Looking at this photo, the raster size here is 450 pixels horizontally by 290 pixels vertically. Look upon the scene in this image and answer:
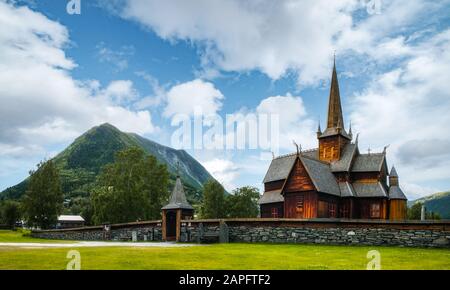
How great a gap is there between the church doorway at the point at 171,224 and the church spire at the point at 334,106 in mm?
26471

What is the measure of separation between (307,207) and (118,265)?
30.5m

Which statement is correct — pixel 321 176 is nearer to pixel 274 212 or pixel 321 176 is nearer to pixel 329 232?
pixel 274 212

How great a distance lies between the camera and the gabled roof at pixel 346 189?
46.1 meters

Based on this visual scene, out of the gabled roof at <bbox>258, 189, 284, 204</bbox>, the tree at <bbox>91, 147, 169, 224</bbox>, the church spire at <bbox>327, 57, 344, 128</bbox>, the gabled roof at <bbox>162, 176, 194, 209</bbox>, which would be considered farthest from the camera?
the tree at <bbox>91, 147, 169, 224</bbox>

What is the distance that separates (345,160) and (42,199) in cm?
4905

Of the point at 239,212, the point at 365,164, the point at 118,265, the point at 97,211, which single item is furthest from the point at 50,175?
the point at 118,265

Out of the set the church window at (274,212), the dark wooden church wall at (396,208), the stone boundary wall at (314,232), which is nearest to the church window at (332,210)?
the dark wooden church wall at (396,208)

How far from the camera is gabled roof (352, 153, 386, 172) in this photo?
1890 inches

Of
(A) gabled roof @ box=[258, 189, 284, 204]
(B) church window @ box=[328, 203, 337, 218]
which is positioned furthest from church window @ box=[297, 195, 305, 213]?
(A) gabled roof @ box=[258, 189, 284, 204]

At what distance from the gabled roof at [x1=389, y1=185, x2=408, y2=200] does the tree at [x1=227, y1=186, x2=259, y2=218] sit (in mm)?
37105

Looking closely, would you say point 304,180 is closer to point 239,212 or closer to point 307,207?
point 307,207

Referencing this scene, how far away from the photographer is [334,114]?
5509 centimetres

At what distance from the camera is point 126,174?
62.8 meters

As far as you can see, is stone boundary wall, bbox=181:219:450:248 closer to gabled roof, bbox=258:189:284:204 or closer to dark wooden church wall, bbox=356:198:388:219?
gabled roof, bbox=258:189:284:204
